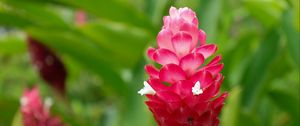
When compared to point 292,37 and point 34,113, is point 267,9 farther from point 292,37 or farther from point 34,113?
point 34,113

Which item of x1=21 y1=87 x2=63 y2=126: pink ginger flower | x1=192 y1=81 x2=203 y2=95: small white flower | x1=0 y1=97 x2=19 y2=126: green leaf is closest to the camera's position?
x1=192 y1=81 x2=203 y2=95: small white flower

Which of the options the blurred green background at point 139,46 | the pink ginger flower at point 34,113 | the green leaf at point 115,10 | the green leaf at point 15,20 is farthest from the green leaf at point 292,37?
the green leaf at point 15,20

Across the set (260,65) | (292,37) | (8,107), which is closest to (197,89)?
(292,37)

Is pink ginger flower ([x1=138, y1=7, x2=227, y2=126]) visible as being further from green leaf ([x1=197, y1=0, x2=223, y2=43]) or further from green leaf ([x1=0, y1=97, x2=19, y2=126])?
green leaf ([x1=0, y1=97, x2=19, y2=126])

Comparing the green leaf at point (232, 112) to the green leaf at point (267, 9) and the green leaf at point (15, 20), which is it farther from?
the green leaf at point (15, 20)

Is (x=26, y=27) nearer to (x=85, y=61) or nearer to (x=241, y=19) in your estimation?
(x=85, y=61)

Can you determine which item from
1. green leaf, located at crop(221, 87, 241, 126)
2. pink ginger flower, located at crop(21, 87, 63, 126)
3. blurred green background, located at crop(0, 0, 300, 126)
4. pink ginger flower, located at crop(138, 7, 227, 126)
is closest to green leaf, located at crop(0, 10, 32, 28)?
blurred green background, located at crop(0, 0, 300, 126)

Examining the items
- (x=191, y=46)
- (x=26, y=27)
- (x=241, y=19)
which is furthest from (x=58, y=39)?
(x=241, y=19)

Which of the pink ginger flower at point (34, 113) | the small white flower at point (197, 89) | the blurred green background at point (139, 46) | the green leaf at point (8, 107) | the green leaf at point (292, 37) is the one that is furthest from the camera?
the green leaf at point (8, 107)
